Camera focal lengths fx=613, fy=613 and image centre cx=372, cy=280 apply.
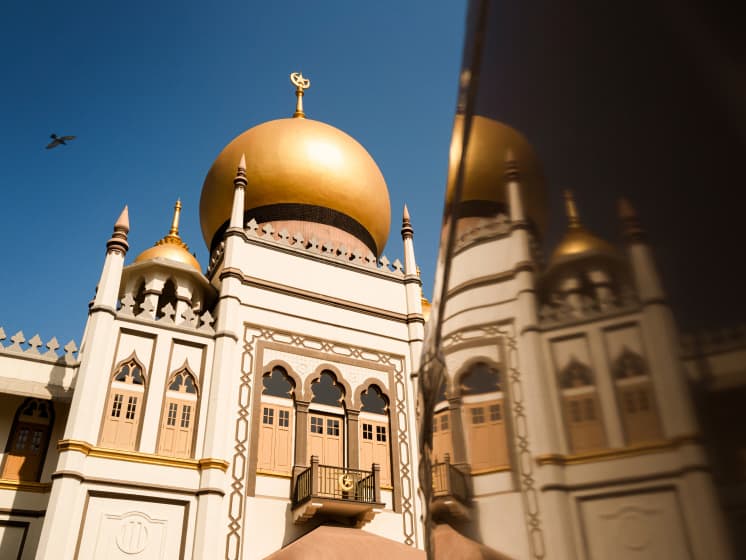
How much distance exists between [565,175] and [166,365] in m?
9.26

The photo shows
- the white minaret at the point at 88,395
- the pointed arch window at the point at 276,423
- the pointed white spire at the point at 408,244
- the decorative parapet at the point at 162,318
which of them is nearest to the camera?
the white minaret at the point at 88,395

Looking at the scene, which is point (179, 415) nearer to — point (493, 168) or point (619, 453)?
point (493, 168)

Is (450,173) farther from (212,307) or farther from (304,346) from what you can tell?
(212,307)

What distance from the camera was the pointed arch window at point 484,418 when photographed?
1.59 ft

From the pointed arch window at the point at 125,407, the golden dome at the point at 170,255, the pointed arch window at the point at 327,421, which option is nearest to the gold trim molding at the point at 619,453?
the pointed arch window at the point at 125,407

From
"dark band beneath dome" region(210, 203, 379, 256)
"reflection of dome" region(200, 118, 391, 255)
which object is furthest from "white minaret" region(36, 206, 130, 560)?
"reflection of dome" region(200, 118, 391, 255)

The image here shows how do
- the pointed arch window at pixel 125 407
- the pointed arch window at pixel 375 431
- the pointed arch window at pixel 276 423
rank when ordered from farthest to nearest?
the pointed arch window at pixel 375 431
the pointed arch window at pixel 276 423
the pointed arch window at pixel 125 407

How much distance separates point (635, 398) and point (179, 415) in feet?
29.6

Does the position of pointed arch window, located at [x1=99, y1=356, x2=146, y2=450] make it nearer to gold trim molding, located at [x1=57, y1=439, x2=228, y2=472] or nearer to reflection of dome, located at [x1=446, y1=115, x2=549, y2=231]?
gold trim molding, located at [x1=57, y1=439, x2=228, y2=472]

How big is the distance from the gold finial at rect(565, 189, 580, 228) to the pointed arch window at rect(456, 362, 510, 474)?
0.16m

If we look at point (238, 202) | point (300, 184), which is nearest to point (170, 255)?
point (238, 202)

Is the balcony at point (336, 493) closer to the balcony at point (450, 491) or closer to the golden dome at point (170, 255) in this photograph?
the golden dome at point (170, 255)

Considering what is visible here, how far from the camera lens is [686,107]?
11.6 inches

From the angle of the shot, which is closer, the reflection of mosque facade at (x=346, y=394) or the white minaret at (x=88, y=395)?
the reflection of mosque facade at (x=346, y=394)
